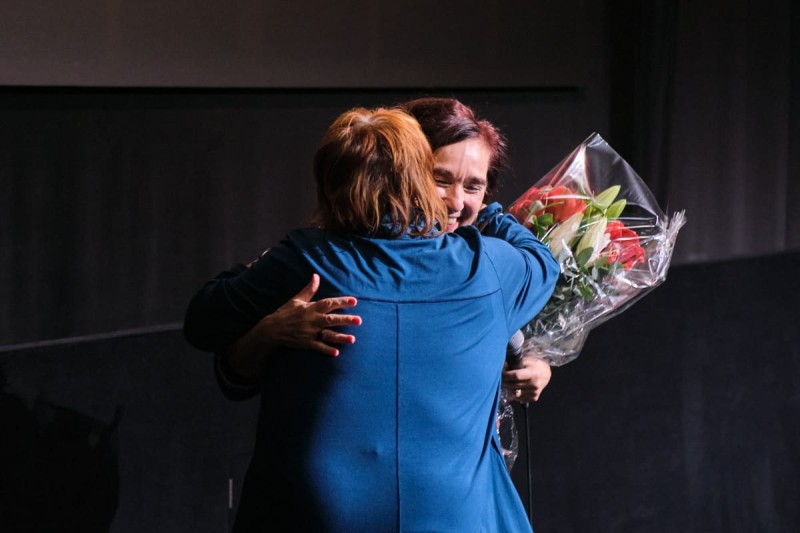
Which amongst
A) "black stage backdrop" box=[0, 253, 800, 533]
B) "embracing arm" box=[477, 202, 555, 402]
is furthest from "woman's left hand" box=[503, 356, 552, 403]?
"black stage backdrop" box=[0, 253, 800, 533]

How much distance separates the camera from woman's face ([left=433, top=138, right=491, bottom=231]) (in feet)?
5.57

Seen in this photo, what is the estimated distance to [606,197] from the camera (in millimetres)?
1784

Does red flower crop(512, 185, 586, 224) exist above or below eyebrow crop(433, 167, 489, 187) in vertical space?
below

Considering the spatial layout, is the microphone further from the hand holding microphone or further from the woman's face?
the woman's face

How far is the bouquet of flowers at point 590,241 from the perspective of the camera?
67.7 inches

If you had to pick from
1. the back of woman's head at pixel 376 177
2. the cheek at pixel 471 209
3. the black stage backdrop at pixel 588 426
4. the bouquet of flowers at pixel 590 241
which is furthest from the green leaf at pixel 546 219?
the black stage backdrop at pixel 588 426

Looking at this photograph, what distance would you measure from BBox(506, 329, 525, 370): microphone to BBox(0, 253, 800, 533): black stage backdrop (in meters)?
0.98

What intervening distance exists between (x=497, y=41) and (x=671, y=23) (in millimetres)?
757

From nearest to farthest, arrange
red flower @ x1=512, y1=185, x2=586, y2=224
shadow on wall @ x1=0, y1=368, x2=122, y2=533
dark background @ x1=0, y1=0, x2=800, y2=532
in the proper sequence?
red flower @ x1=512, y1=185, x2=586, y2=224
shadow on wall @ x1=0, y1=368, x2=122, y2=533
dark background @ x1=0, y1=0, x2=800, y2=532

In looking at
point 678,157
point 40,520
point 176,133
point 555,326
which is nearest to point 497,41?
point 678,157

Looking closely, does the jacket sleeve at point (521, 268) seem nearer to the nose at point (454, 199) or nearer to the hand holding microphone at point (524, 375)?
the nose at point (454, 199)

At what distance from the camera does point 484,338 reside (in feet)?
4.77

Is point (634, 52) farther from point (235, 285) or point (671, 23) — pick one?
point (235, 285)

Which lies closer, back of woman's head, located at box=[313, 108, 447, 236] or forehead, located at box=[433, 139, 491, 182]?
back of woman's head, located at box=[313, 108, 447, 236]
